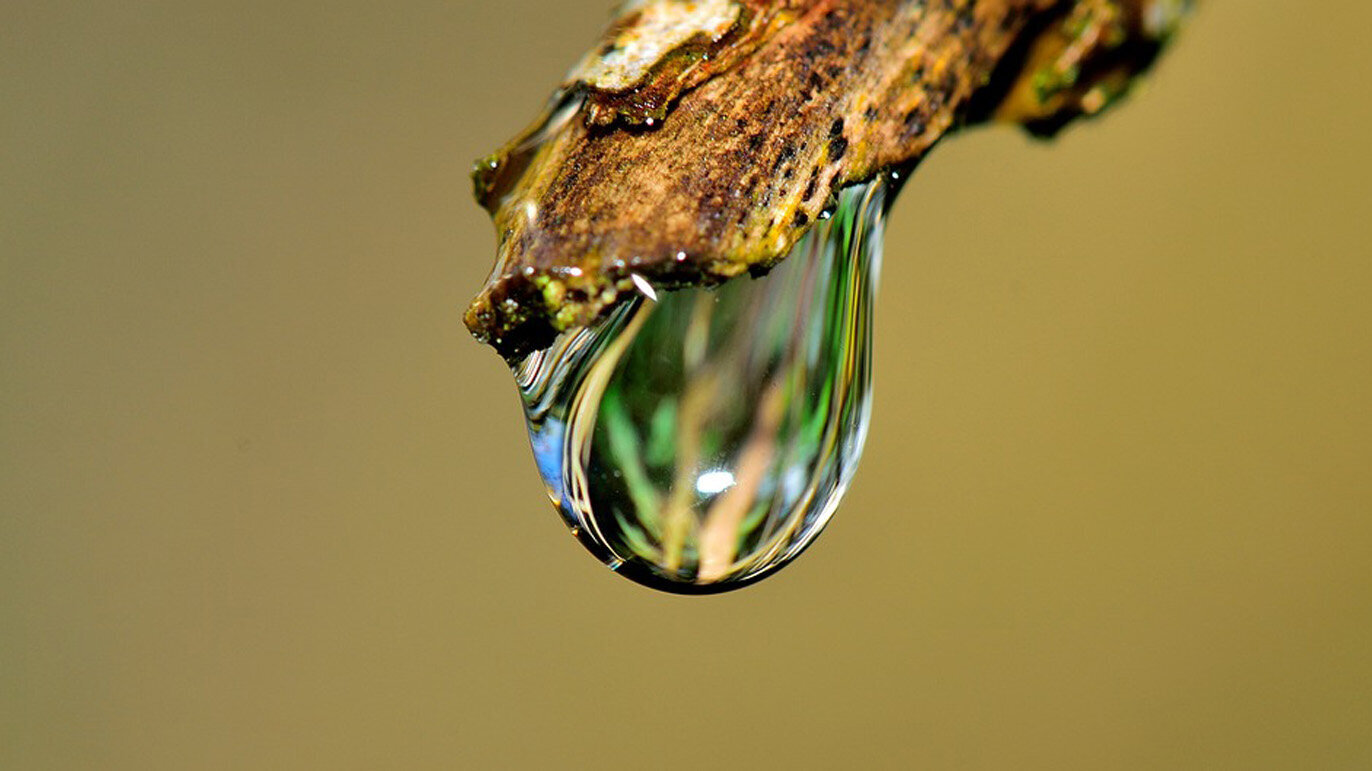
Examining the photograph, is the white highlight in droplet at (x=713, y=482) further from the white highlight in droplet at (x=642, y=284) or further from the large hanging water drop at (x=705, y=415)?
the white highlight in droplet at (x=642, y=284)

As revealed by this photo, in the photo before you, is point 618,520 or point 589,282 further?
point 618,520

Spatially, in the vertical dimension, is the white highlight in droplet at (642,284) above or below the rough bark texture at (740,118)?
below

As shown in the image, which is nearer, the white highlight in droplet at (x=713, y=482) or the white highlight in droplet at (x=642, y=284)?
the white highlight in droplet at (x=642, y=284)

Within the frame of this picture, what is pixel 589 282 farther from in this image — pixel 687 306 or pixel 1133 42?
pixel 1133 42

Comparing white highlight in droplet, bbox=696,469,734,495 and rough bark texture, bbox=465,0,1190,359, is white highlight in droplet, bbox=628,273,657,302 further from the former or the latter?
white highlight in droplet, bbox=696,469,734,495

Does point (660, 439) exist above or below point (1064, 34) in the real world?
below

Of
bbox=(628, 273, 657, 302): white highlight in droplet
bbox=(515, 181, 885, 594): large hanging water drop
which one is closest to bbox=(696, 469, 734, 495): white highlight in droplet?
bbox=(515, 181, 885, 594): large hanging water drop

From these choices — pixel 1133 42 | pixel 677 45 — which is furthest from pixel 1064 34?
pixel 677 45

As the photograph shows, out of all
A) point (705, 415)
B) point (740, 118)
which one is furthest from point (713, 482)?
point (740, 118)

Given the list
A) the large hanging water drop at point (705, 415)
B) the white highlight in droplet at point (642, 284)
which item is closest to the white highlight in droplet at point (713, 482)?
the large hanging water drop at point (705, 415)
